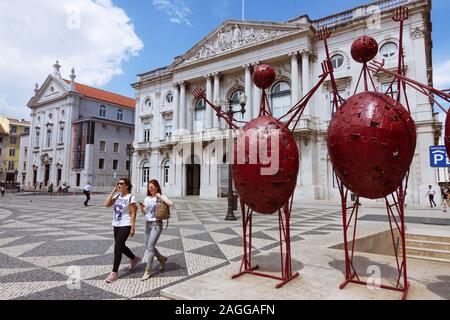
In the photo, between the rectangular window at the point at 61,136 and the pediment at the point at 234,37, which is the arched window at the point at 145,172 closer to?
the pediment at the point at 234,37

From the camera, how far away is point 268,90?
1080 inches

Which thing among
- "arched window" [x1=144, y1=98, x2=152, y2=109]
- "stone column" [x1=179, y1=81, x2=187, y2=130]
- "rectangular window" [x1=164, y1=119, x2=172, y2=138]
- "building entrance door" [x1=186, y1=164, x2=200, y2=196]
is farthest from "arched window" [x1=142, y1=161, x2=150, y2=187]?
"stone column" [x1=179, y1=81, x2=187, y2=130]

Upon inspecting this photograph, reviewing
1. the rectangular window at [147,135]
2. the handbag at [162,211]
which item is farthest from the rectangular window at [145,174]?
the handbag at [162,211]

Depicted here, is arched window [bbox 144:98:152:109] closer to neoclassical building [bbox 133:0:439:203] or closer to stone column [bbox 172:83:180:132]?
neoclassical building [bbox 133:0:439:203]

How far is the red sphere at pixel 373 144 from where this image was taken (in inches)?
119

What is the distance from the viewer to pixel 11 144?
6000 centimetres

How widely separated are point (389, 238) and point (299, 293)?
18.3ft

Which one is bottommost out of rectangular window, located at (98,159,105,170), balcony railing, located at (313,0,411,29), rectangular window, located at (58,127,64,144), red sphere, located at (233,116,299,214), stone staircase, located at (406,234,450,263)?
stone staircase, located at (406,234,450,263)

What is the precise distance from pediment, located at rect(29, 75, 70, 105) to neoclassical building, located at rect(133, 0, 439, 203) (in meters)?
17.7

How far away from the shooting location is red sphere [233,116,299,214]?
3469 mm

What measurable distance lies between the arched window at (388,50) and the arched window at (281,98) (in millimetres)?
7625

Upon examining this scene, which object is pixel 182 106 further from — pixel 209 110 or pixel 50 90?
pixel 50 90

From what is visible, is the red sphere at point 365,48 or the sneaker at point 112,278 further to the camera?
the sneaker at point 112,278
